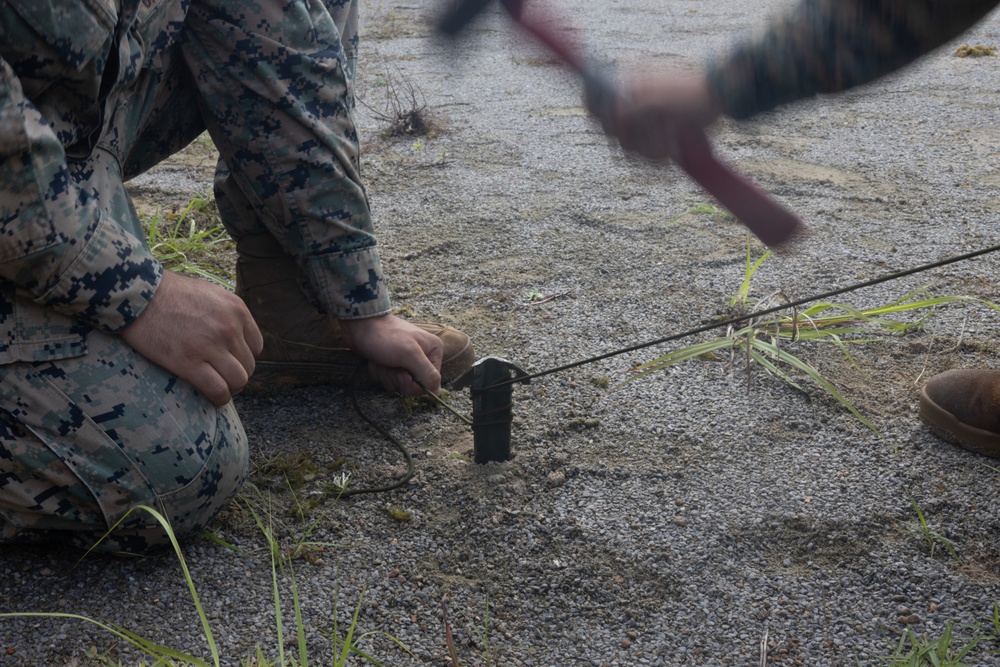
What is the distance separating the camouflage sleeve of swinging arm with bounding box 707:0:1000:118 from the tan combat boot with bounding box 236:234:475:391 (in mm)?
874

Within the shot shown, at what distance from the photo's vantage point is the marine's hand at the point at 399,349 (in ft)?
6.12

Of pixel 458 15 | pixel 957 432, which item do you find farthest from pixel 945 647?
pixel 458 15

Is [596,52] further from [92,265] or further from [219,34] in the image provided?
A: [92,265]

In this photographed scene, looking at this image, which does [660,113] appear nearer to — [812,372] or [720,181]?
[720,181]

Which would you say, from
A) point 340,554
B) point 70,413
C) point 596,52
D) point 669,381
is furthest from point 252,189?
point 596,52

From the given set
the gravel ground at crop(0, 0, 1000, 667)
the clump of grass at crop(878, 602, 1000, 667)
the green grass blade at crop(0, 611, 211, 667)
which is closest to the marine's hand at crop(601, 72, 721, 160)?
the gravel ground at crop(0, 0, 1000, 667)

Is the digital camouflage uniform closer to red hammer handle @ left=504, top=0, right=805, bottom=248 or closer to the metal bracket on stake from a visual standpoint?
the metal bracket on stake

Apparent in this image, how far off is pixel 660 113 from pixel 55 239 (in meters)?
0.90

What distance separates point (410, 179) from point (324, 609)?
210 cm

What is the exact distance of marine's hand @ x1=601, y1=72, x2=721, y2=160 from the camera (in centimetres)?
132

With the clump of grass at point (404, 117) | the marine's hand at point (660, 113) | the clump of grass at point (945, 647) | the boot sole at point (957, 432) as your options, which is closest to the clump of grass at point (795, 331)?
the boot sole at point (957, 432)

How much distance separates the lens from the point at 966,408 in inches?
69.3

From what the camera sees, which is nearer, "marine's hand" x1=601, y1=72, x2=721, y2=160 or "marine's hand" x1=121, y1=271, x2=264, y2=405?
"marine's hand" x1=601, y1=72, x2=721, y2=160

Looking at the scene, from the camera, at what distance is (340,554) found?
1.56 m
